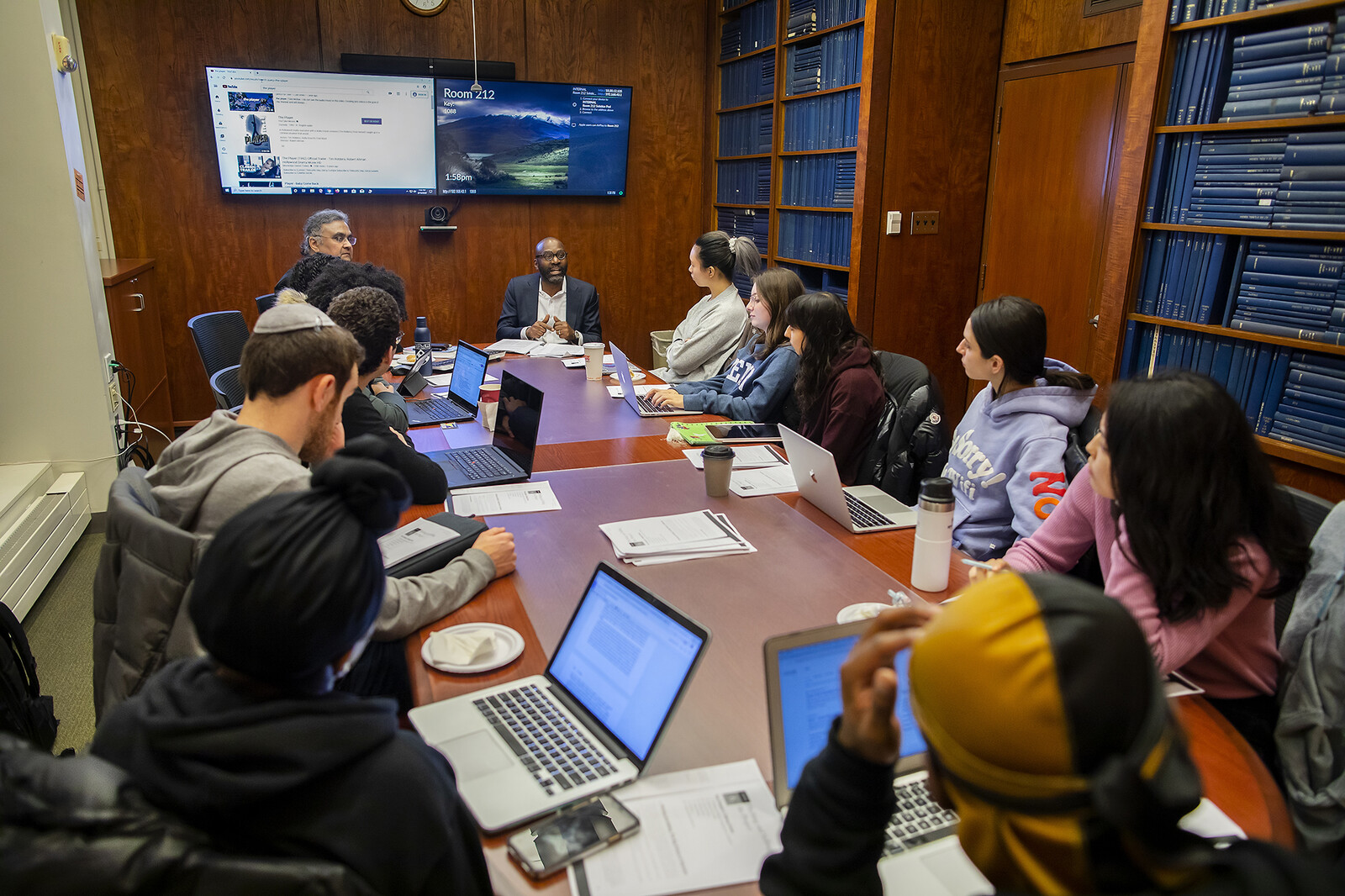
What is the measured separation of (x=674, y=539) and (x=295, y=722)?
4.05 ft

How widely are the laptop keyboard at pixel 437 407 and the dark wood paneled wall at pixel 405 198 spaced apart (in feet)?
8.14

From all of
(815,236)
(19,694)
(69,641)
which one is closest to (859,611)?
(19,694)

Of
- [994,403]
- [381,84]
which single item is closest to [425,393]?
[994,403]

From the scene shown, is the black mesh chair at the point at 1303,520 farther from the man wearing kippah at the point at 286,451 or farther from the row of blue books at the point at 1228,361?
the man wearing kippah at the point at 286,451

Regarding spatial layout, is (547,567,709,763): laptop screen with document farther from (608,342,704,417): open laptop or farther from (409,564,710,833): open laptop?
(608,342,704,417): open laptop

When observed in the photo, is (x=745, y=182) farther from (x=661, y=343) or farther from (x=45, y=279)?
(x=45, y=279)

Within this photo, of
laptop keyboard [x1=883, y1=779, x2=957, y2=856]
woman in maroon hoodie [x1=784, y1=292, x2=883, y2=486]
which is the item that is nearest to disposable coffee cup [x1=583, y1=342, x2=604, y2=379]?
woman in maroon hoodie [x1=784, y1=292, x2=883, y2=486]

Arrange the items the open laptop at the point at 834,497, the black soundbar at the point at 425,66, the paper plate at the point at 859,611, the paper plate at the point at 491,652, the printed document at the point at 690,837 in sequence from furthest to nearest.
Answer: the black soundbar at the point at 425,66 < the open laptop at the point at 834,497 < the paper plate at the point at 859,611 < the paper plate at the point at 491,652 < the printed document at the point at 690,837

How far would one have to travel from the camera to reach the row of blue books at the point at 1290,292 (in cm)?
241

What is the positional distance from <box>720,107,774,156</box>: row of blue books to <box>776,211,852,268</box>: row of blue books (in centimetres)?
55

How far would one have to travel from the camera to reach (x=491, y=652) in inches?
60.1

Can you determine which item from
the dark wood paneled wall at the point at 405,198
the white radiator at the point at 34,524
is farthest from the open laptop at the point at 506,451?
the dark wood paneled wall at the point at 405,198

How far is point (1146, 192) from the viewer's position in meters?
2.91

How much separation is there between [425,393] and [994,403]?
7.80ft
